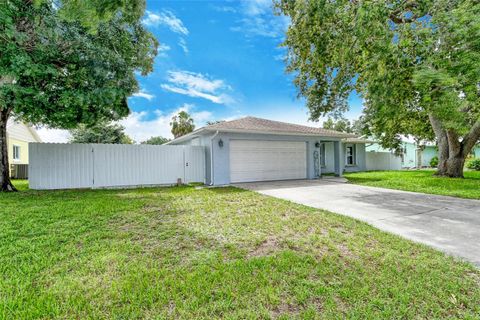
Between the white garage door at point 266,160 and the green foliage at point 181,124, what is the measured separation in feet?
69.8

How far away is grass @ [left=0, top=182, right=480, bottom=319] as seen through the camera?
209cm

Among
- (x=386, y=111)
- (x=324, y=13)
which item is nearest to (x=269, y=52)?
(x=324, y=13)

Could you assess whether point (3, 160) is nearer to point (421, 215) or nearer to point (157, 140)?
point (421, 215)

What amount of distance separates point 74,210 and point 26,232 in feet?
5.19

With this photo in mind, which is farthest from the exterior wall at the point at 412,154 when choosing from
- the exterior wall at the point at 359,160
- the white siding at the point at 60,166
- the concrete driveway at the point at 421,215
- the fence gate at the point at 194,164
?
the white siding at the point at 60,166

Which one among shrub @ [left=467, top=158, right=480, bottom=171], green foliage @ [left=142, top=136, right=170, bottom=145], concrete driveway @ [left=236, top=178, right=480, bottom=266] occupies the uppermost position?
green foliage @ [left=142, top=136, right=170, bottom=145]

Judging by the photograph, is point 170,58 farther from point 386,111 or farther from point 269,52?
point 386,111

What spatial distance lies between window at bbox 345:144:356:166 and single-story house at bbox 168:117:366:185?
5557 mm

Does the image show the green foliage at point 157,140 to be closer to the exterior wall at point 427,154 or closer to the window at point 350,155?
the window at point 350,155

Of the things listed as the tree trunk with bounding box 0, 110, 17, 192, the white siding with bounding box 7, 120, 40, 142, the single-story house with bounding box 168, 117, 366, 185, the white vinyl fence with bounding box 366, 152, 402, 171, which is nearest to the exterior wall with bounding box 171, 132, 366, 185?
the single-story house with bounding box 168, 117, 366, 185

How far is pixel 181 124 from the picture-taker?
103 feet

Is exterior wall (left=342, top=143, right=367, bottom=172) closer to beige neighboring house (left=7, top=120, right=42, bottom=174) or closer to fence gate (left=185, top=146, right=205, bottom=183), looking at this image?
fence gate (left=185, top=146, right=205, bottom=183)

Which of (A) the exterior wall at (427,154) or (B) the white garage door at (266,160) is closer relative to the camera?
(B) the white garage door at (266,160)

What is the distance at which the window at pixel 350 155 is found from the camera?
19188 mm
